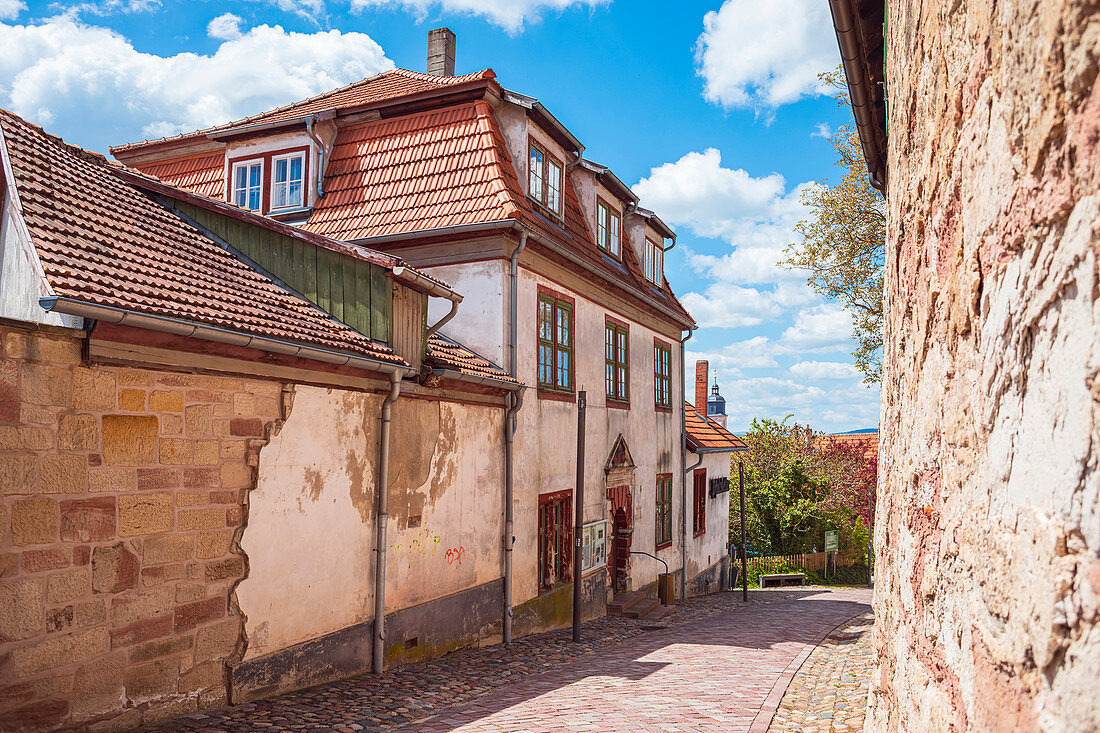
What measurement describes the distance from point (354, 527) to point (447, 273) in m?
5.15

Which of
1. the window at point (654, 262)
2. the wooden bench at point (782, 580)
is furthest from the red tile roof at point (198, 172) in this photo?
the wooden bench at point (782, 580)

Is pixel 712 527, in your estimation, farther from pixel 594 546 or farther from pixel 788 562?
pixel 594 546

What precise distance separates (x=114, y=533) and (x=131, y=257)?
250cm

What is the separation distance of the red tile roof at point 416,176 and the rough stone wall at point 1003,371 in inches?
392

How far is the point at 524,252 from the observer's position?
1309 cm

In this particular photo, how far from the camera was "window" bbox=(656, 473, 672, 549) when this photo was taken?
66.1 ft

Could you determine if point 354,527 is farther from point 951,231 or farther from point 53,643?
point 951,231

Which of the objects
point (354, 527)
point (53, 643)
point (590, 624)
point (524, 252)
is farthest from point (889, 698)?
point (590, 624)

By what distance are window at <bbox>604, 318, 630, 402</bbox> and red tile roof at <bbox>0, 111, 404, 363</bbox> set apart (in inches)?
313

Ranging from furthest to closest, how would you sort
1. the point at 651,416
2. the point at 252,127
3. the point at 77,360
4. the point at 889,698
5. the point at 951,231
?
the point at 651,416, the point at 252,127, the point at 77,360, the point at 889,698, the point at 951,231

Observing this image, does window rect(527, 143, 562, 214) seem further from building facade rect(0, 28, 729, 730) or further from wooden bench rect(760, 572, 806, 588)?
wooden bench rect(760, 572, 806, 588)

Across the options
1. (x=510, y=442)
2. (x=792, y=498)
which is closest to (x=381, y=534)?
(x=510, y=442)

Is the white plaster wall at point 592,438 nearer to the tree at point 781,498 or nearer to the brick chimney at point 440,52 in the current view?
the brick chimney at point 440,52

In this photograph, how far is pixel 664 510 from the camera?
20562 millimetres
